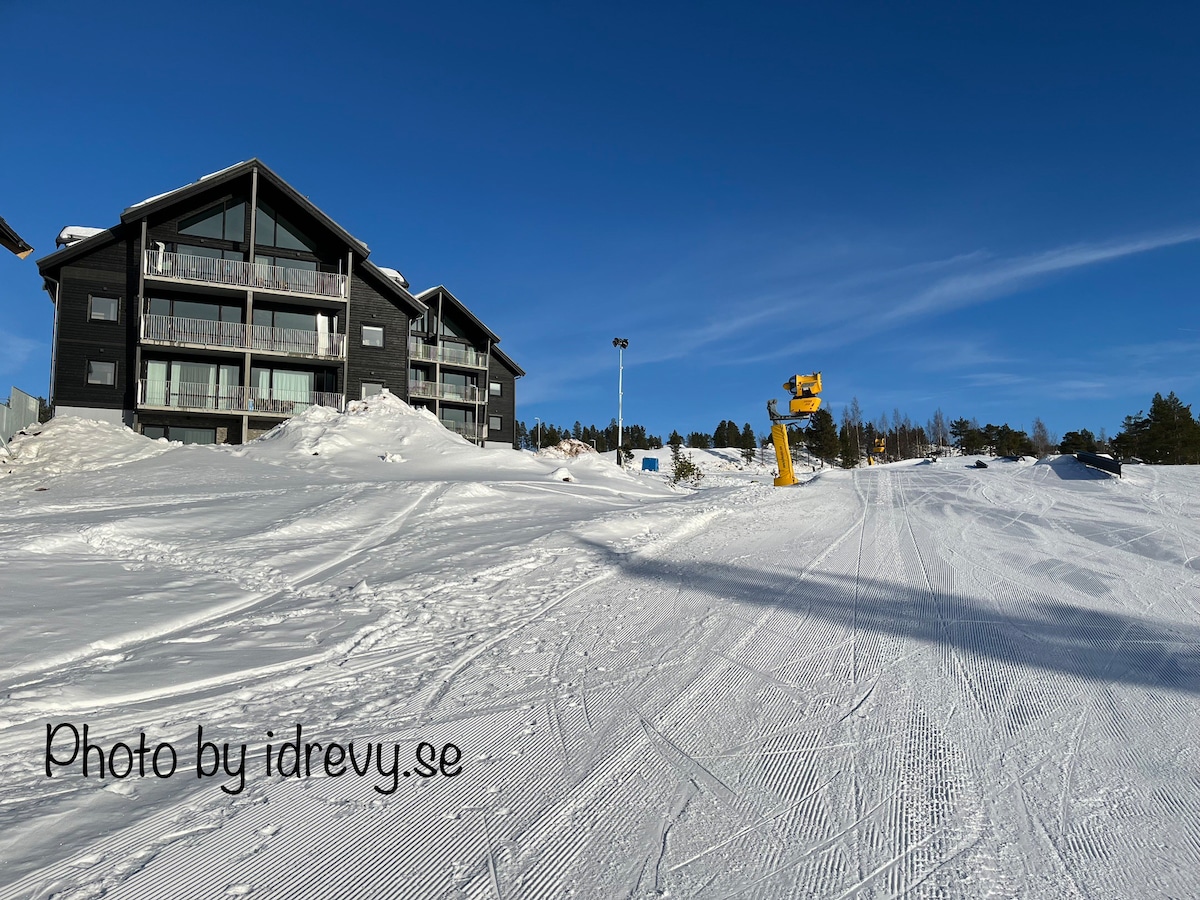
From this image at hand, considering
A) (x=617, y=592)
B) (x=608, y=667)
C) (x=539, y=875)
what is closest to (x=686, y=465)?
(x=617, y=592)

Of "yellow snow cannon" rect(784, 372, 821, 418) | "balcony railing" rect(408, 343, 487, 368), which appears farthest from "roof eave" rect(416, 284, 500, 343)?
"yellow snow cannon" rect(784, 372, 821, 418)

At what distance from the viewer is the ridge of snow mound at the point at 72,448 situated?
14828 mm

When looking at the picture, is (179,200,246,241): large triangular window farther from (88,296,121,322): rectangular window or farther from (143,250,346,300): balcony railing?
(88,296,121,322): rectangular window

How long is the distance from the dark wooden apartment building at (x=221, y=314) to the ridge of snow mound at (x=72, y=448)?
692 centimetres

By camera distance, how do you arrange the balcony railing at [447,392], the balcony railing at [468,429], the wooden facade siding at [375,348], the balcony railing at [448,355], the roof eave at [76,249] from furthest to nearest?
the balcony railing at [468,429] < the balcony railing at [448,355] < the balcony railing at [447,392] < the wooden facade siding at [375,348] < the roof eave at [76,249]

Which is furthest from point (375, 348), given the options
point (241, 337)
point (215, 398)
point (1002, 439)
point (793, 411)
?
point (1002, 439)

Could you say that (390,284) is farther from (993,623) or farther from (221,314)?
(993,623)

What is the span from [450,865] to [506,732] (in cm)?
113

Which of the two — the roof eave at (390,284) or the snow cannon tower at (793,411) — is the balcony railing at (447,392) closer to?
the roof eave at (390,284)

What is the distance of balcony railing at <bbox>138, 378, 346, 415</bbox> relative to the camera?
24.0 m

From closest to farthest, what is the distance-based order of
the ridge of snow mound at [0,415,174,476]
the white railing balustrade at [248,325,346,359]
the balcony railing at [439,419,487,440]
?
the ridge of snow mound at [0,415,174,476] < the white railing balustrade at [248,325,346,359] < the balcony railing at [439,419,487,440]

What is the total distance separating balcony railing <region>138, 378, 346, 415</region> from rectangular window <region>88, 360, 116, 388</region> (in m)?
1.29

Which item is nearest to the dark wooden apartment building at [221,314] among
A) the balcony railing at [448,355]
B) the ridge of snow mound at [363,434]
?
the ridge of snow mound at [363,434]

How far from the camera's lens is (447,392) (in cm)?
3500
